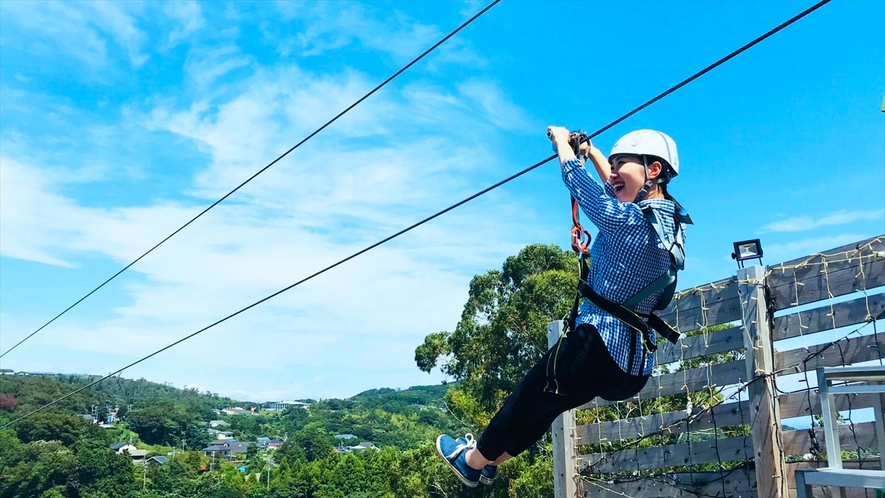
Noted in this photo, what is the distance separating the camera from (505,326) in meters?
16.5

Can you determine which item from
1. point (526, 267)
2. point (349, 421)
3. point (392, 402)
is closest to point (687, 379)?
point (526, 267)

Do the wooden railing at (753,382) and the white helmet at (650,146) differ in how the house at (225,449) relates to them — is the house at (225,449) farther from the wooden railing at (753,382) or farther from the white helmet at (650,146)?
the white helmet at (650,146)

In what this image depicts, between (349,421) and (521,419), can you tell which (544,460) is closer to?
(521,419)

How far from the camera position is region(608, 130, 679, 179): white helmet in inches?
93.6

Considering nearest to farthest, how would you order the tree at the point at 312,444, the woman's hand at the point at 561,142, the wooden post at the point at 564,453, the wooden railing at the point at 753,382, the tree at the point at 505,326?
the woman's hand at the point at 561,142 < the wooden railing at the point at 753,382 < the wooden post at the point at 564,453 < the tree at the point at 505,326 < the tree at the point at 312,444

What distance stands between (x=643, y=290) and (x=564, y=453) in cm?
298

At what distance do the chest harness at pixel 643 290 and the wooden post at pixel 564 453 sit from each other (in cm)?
253

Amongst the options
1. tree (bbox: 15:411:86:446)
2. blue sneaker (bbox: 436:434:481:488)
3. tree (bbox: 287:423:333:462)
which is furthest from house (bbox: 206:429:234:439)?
blue sneaker (bbox: 436:434:481:488)

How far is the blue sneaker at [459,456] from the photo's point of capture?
2.82 metres

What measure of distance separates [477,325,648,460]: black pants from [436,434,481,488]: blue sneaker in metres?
0.16

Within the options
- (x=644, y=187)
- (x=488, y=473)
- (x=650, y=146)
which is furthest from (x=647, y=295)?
(x=488, y=473)

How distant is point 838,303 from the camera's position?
3.59 metres

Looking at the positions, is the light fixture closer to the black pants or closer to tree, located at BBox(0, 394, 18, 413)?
the black pants

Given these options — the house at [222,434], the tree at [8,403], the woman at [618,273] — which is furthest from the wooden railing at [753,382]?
the house at [222,434]
